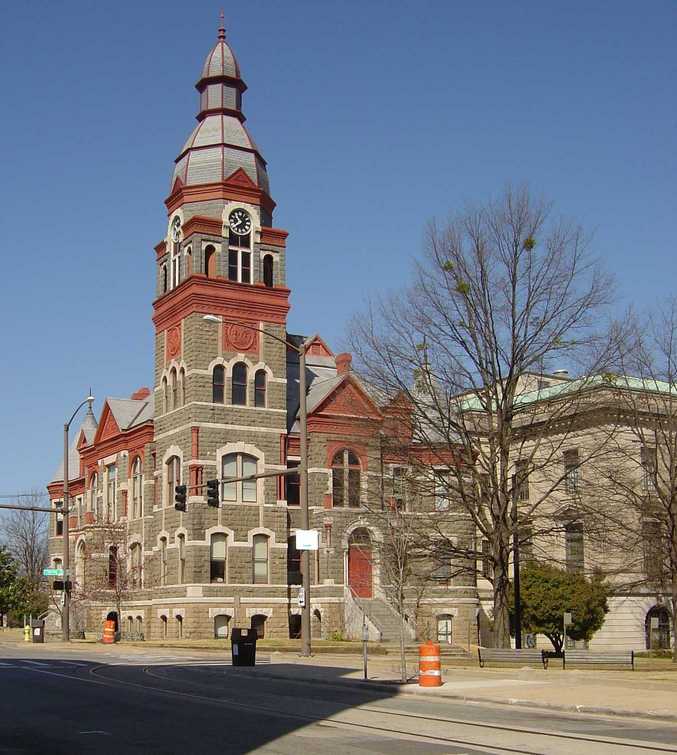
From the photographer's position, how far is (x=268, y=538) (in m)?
58.6

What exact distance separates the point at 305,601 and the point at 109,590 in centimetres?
3077

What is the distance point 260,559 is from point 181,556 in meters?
3.98

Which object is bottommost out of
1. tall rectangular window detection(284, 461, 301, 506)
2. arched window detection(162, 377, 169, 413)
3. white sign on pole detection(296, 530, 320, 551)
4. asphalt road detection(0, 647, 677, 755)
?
asphalt road detection(0, 647, 677, 755)

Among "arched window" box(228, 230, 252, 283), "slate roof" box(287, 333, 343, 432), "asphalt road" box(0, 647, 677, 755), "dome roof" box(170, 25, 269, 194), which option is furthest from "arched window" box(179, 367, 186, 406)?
"asphalt road" box(0, 647, 677, 755)

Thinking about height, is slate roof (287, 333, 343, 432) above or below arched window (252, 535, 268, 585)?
above

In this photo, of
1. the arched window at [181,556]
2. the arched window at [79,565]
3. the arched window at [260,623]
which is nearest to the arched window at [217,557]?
the arched window at [181,556]

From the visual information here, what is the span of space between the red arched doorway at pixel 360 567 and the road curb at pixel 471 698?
29.4 meters

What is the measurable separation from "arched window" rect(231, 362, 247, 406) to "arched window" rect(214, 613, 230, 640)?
10.7 meters

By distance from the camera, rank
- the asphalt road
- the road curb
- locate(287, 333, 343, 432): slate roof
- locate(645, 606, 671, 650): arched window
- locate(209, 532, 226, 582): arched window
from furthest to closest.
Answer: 1. locate(287, 333, 343, 432): slate roof
2. locate(645, 606, 671, 650): arched window
3. locate(209, 532, 226, 582): arched window
4. the road curb
5. the asphalt road

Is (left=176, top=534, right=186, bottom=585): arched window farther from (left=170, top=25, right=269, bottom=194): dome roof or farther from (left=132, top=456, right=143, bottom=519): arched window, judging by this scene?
(left=170, top=25, right=269, bottom=194): dome roof

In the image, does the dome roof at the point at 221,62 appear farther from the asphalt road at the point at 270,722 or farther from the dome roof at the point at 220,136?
the asphalt road at the point at 270,722

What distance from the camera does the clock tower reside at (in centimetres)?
5747

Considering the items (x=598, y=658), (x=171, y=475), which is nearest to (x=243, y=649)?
(x=598, y=658)

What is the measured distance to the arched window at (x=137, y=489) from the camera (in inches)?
2520
